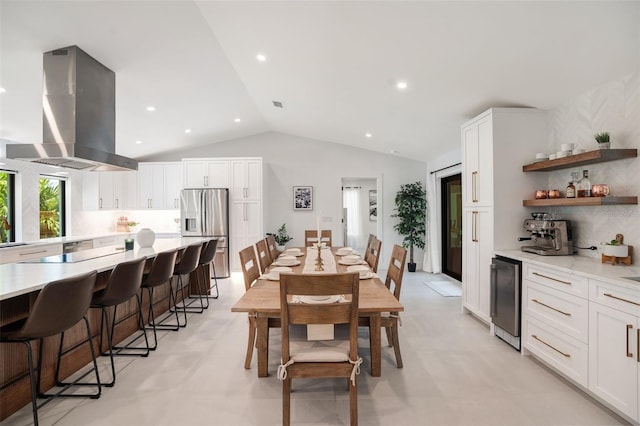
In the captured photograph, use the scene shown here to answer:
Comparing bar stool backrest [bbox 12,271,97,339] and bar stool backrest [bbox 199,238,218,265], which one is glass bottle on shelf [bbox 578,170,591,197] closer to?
bar stool backrest [bbox 12,271,97,339]

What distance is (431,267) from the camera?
6.59m

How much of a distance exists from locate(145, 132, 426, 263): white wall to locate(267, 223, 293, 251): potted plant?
113 millimetres

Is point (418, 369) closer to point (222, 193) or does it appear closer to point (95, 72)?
point (95, 72)

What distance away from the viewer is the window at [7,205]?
4691mm

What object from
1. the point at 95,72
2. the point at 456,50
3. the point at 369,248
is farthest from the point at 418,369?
the point at 95,72

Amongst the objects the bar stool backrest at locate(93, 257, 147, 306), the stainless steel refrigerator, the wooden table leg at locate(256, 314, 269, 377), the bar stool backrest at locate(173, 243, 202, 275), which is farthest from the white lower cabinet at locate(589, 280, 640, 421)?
the stainless steel refrigerator

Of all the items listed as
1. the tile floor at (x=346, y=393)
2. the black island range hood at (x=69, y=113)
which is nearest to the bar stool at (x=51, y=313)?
the tile floor at (x=346, y=393)

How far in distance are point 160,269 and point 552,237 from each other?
3.71 m

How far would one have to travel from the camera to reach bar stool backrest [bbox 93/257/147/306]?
244cm

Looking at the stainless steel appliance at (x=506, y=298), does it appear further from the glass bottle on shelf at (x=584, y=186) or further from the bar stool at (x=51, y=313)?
the bar stool at (x=51, y=313)

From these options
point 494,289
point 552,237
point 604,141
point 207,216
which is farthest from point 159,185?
point 604,141

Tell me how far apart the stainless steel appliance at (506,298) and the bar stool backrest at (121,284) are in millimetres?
3256

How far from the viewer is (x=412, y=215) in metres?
6.57

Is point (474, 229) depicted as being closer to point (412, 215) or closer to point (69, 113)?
point (412, 215)
